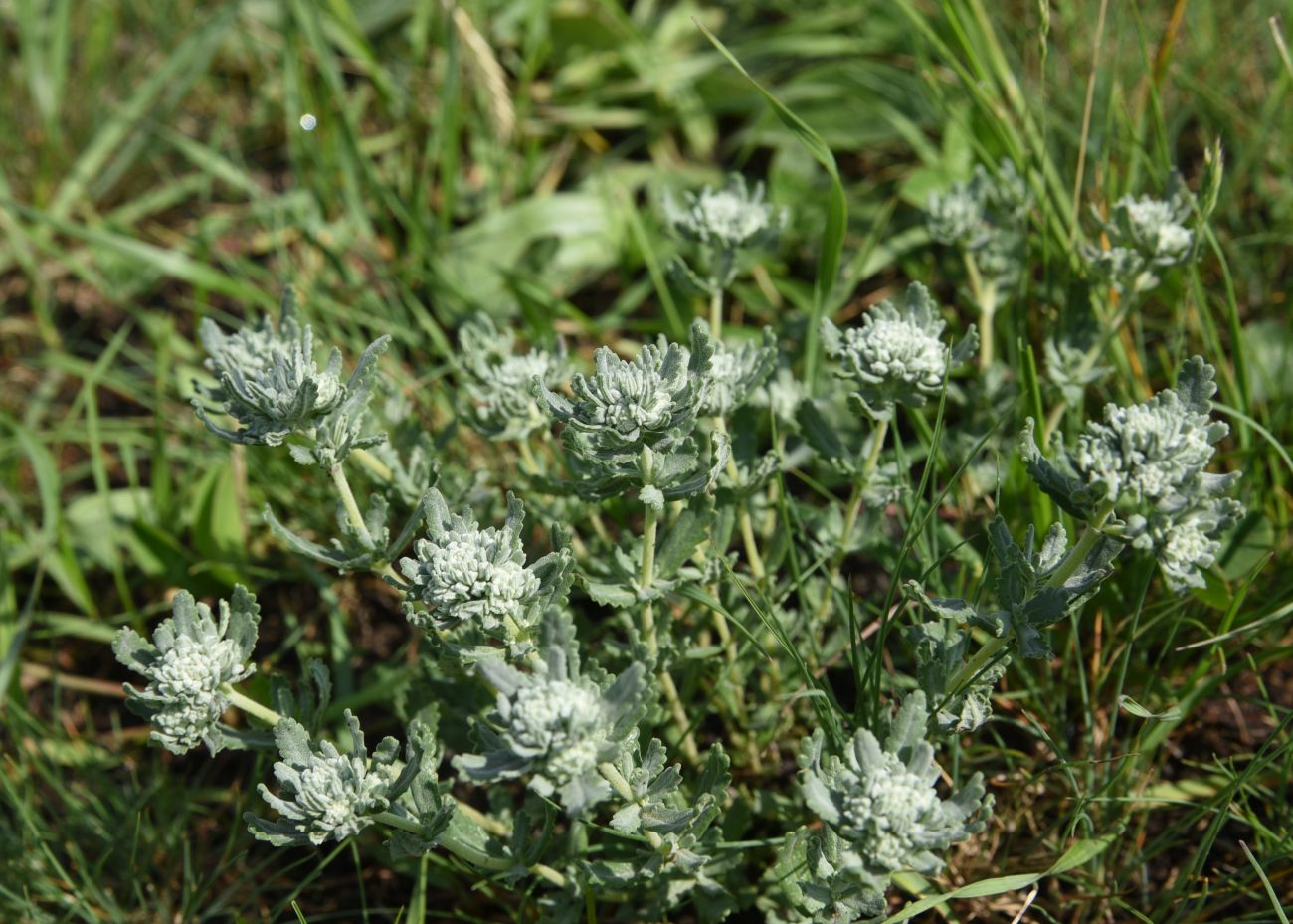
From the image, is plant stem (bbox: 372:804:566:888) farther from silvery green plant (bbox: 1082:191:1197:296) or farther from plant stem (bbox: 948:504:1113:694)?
silvery green plant (bbox: 1082:191:1197:296)

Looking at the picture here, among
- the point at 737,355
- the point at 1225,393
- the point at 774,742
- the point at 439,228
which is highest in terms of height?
the point at 737,355

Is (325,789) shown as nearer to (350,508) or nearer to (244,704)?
(244,704)

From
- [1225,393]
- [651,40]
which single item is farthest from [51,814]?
[651,40]

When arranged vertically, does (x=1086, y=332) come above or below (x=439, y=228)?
above

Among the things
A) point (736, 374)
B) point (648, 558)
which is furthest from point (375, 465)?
point (736, 374)

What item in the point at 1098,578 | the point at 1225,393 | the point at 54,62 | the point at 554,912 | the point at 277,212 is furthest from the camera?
the point at 54,62

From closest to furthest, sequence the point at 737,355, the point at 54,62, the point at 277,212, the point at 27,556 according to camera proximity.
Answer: the point at 737,355 → the point at 27,556 → the point at 277,212 → the point at 54,62

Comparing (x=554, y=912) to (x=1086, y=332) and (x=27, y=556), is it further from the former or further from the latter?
(x=27, y=556)
